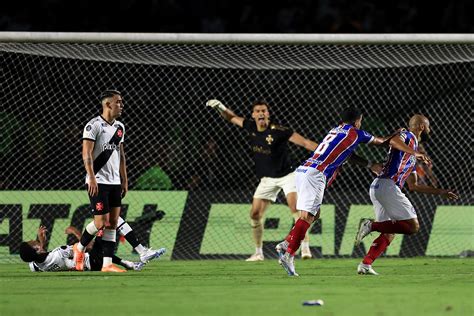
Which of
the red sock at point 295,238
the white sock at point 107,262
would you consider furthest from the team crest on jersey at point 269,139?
the red sock at point 295,238

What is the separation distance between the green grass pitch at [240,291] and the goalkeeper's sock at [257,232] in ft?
4.76

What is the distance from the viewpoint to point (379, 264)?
1345cm

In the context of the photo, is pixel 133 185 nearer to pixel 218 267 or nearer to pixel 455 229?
pixel 218 267

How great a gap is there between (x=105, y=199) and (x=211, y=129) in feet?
14.3

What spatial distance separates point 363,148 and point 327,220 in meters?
1.60

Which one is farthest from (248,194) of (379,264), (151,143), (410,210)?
(410,210)

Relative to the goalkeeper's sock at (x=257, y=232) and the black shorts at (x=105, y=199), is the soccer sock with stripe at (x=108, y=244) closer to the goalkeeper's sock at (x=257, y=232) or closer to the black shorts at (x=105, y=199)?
the black shorts at (x=105, y=199)

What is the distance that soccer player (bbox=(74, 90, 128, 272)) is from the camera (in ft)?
37.9

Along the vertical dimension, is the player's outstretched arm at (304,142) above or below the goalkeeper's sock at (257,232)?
above

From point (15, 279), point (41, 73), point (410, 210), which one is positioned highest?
point (41, 73)
